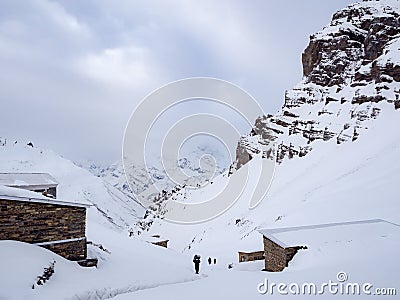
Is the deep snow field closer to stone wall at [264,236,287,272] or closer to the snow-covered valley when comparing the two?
the snow-covered valley

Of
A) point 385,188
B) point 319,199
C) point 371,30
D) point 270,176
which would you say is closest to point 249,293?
point 385,188

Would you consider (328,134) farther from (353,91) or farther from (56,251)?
(56,251)

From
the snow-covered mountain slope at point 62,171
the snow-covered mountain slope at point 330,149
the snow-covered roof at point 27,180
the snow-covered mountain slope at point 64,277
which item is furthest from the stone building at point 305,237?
the snow-covered mountain slope at point 62,171

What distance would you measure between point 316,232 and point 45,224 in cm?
947

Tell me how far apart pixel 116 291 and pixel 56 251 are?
98.2 inches

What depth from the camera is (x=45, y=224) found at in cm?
884

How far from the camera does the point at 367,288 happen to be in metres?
6.03

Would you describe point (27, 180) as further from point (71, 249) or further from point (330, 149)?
point (330, 149)

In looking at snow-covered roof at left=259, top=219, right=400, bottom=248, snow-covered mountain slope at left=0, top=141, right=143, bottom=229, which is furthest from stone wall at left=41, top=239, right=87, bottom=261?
snow-covered mountain slope at left=0, top=141, right=143, bottom=229

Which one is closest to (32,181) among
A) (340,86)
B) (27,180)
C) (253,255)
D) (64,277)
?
(27,180)

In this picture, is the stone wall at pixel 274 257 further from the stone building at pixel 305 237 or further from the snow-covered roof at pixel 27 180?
the snow-covered roof at pixel 27 180

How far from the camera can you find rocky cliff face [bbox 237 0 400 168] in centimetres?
4134

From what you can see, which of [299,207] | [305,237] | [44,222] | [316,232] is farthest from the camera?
[299,207]

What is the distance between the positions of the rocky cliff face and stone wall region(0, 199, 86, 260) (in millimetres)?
36873
